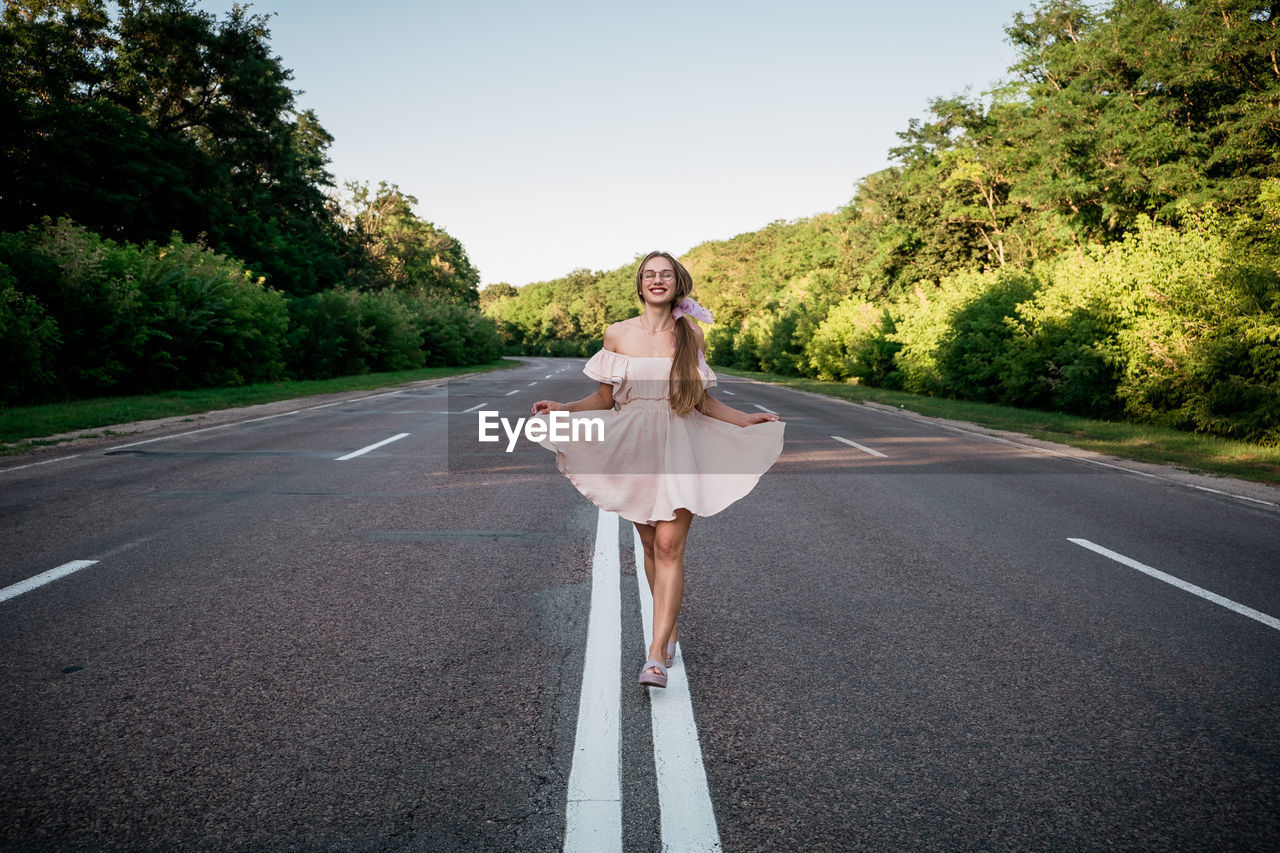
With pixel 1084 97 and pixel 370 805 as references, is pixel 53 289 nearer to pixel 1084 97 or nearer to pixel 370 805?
pixel 370 805

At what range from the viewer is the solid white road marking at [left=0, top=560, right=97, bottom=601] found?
4.32 m

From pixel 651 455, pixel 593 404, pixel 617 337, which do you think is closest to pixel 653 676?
pixel 651 455

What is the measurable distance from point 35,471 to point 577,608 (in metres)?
7.69

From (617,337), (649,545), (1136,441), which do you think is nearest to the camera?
(617,337)

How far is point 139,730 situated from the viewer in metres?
2.81

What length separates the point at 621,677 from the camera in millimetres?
3365

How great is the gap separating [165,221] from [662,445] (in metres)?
34.9

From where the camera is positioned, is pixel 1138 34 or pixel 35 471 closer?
pixel 35 471

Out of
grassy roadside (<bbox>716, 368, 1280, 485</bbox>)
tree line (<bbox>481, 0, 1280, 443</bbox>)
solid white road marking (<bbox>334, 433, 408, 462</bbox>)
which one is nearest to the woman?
solid white road marking (<bbox>334, 433, 408, 462</bbox>)

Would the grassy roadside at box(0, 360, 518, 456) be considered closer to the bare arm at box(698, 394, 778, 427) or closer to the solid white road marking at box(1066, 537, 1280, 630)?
the bare arm at box(698, 394, 778, 427)

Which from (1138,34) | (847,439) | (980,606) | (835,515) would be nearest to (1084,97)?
(1138,34)

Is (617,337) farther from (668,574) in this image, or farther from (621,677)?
(621,677)

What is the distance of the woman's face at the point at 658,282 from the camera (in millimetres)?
3422

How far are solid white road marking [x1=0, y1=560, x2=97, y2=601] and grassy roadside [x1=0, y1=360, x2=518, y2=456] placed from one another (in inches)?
255
